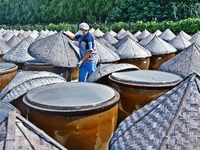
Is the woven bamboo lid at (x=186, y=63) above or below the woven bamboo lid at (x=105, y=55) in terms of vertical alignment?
above

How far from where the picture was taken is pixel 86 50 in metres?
4.51

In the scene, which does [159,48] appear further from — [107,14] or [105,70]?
[107,14]

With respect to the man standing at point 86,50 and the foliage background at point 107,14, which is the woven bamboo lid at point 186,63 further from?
the foliage background at point 107,14

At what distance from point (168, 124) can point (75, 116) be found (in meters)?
1.08

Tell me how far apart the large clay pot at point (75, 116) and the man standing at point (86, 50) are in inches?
68.7

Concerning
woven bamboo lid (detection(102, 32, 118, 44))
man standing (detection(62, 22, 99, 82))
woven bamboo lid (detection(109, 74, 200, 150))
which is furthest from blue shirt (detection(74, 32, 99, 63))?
woven bamboo lid (detection(102, 32, 118, 44))

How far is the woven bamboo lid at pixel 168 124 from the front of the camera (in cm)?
146

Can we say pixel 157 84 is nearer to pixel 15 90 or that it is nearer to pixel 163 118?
pixel 163 118

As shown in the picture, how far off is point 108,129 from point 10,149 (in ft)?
4.83

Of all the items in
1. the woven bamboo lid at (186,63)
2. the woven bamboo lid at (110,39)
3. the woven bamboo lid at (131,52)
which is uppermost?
the woven bamboo lid at (186,63)

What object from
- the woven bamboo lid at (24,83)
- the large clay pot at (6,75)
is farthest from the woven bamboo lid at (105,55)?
the woven bamboo lid at (24,83)

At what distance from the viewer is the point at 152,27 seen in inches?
606

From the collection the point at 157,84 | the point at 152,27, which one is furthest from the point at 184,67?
the point at 152,27

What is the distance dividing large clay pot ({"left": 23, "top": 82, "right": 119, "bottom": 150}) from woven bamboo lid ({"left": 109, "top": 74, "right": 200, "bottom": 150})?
65 cm
